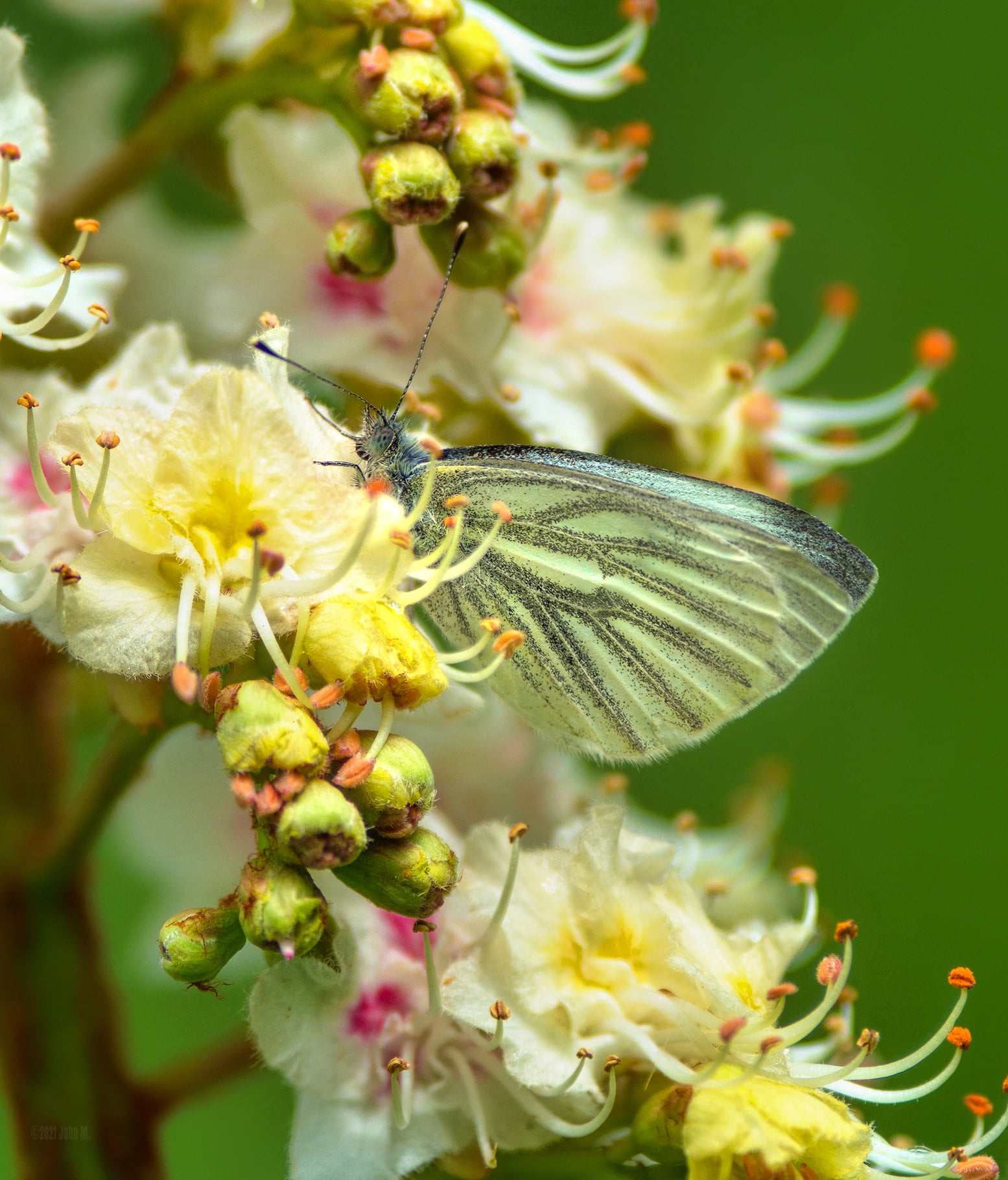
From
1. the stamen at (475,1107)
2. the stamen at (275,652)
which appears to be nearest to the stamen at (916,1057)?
the stamen at (475,1107)

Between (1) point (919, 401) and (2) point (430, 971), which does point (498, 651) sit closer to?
(2) point (430, 971)

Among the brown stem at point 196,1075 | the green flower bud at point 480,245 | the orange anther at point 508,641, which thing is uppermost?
the green flower bud at point 480,245

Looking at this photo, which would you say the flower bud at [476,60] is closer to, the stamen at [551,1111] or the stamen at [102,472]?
the stamen at [102,472]

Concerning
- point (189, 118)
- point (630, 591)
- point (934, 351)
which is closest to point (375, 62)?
point (189, 118)

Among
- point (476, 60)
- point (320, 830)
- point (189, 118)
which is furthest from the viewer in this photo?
point (189, 118)

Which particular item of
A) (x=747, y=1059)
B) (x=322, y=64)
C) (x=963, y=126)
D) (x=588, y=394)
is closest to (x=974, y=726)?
(x=963, y=126)

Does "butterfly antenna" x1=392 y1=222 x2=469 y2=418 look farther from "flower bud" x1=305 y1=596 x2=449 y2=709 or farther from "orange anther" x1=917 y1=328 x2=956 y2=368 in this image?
"orange anther" x1=917 y1=328 x2=956 y2=368
